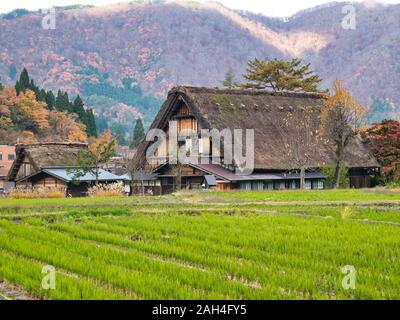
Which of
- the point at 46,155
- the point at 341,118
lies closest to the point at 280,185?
A: the point at 341,118

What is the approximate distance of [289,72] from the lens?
5272 centimetres

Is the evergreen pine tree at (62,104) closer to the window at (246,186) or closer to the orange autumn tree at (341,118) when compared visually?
the orange autumn tree at (341,118)

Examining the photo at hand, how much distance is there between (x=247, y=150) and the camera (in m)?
33.4

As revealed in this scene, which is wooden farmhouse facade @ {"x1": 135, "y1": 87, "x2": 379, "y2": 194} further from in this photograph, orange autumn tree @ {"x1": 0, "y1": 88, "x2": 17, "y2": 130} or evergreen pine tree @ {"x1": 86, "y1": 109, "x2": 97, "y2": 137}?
evergreen pine tree @ {"x1": 86, "y1": 109, "x2": 97, "y2": 137}

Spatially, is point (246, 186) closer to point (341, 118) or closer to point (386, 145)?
point (341, 118)

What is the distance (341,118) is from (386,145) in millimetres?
5175

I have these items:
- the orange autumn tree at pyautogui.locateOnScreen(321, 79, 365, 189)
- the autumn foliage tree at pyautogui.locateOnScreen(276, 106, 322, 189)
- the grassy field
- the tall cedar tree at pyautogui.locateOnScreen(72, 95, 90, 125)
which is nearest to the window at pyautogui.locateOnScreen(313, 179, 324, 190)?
the autumn foliage tree at pyautogui.locateOnScreen(276, 106, 322, 189)

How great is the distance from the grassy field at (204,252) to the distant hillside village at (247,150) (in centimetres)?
1556

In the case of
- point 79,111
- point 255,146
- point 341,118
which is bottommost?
point 255,146

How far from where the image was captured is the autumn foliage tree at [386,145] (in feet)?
115
